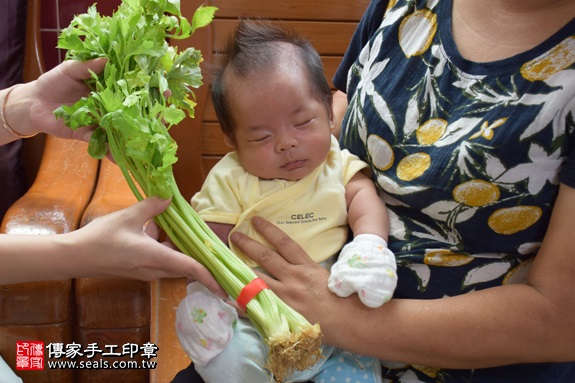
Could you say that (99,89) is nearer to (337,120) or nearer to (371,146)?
(371,146)

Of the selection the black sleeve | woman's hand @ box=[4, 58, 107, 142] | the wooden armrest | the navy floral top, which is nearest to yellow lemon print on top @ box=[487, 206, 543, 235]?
the navy floral top

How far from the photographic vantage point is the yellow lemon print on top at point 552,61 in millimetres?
1071

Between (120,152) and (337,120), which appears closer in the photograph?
(120,152)

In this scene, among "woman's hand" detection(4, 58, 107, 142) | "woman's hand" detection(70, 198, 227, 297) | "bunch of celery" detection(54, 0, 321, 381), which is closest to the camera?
"bunch of celery" detection(54, 0, 321, 381)

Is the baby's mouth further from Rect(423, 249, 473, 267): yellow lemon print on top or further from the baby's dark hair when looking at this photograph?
Rect(423, 249, 473, 267): yellow lemon print on top

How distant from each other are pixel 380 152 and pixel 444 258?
0.82 ft

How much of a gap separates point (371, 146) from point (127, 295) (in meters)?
0.92

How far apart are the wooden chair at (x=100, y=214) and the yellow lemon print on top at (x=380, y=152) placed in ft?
2.85

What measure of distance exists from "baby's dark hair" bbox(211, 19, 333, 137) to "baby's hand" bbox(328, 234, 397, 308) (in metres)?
0.38

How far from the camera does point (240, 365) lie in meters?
1.20

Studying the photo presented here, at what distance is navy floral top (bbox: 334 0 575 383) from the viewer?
1082mm

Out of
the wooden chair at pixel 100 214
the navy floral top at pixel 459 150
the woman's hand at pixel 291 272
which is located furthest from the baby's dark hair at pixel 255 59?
the wooden chair at pixel 100 214

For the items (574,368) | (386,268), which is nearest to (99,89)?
(386,268)

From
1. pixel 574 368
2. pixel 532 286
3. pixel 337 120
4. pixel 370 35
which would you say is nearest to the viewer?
pixel 532 286
